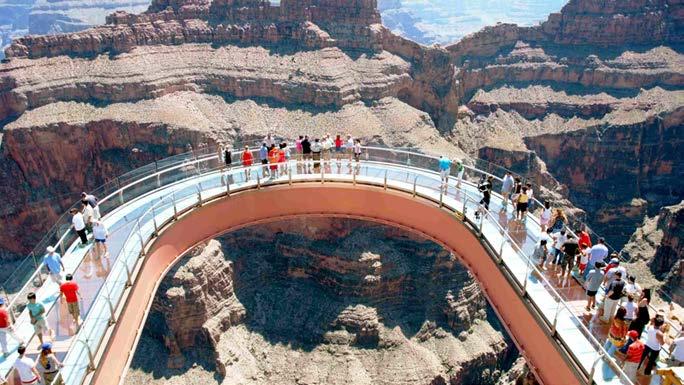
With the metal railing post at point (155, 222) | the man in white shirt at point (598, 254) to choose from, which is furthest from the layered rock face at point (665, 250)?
the metal railing post at point (155, 222)

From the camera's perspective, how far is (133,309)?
22.1m

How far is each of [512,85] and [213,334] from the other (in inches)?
2693

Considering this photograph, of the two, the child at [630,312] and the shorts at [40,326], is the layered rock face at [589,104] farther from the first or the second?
the shorts at [40,326]

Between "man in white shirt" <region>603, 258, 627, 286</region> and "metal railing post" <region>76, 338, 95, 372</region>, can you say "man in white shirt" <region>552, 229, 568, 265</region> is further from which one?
"metal railing post" <region>76, 338, 95, 372</region>

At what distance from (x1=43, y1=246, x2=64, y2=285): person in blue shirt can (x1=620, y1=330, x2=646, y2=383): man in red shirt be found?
19.2 m

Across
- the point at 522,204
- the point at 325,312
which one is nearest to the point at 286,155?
the point at 522,204

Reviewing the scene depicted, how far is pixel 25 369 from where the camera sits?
52.4 feet

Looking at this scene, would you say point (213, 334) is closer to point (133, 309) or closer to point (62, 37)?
point (133, 309)

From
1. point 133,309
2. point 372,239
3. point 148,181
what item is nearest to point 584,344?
point 133,309

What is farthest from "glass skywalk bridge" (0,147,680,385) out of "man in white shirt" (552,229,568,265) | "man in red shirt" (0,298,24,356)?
"man in white shirt" (552,229,568,265)

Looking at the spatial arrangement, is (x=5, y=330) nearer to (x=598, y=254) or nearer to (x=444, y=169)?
(x=598, y=254)

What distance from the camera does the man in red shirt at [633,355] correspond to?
1684cm

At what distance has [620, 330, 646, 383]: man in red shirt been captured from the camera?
1684 cm

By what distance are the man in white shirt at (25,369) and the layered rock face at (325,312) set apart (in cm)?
3326
